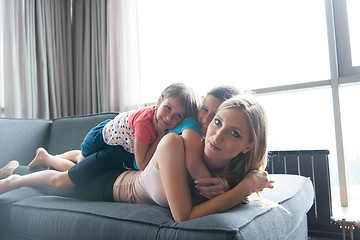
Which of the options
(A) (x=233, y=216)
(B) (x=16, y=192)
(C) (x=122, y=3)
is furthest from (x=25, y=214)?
(C) (x=122, y=3)

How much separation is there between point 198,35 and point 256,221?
2.26 meters

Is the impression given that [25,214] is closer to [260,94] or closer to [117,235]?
[117,235]

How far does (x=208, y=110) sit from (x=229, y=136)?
0.24 metres

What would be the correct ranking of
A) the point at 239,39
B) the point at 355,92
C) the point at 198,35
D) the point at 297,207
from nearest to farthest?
the point at 297,207 → the point at 355,92 → the point at 239,39 → the point at 198,35

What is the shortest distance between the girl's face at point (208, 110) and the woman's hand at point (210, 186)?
0.86 ft

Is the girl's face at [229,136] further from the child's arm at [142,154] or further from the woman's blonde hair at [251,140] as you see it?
the child's arm at [142,154]

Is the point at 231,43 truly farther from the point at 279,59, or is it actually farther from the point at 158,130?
the point at 158,130

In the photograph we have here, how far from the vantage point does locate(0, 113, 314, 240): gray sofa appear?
96 cm

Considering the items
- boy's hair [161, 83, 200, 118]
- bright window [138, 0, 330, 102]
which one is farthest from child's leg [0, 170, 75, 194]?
bright window [138, 0, 330, 102]

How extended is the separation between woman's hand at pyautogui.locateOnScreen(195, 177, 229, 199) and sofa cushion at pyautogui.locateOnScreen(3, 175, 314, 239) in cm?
9

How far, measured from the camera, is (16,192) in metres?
1.71

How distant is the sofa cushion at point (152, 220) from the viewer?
95 centimetres

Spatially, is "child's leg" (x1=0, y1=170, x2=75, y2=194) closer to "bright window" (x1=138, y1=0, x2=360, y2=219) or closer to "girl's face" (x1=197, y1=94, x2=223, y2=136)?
"girl's face" (x1=197, y1=94, x2=223, y2=136)

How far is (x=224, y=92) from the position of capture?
128 cm
